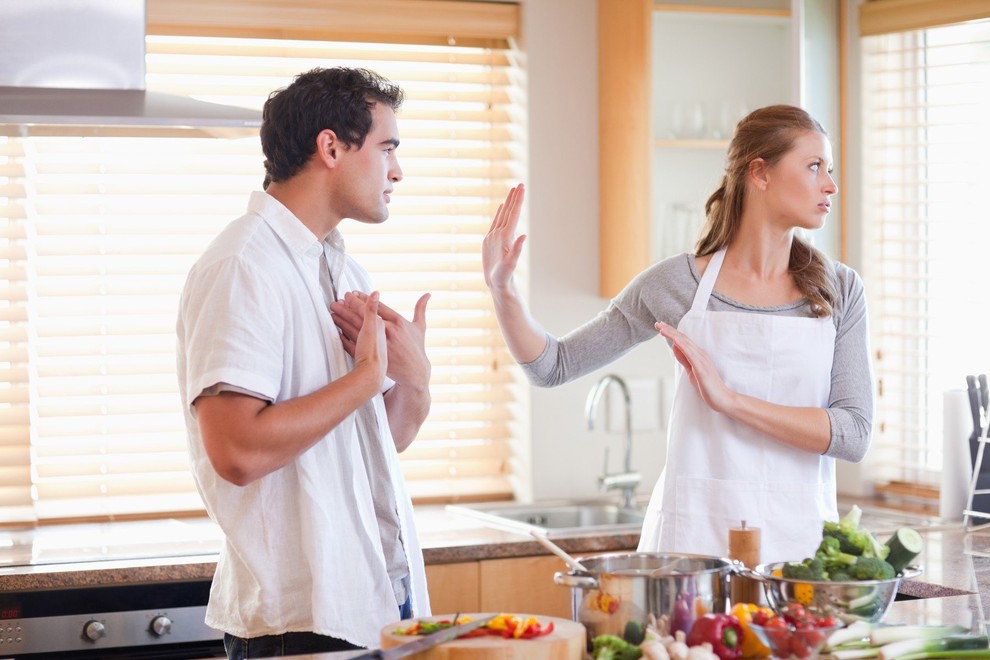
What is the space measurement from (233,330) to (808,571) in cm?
81

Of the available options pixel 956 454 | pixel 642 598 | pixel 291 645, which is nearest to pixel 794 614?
pixel 642 598

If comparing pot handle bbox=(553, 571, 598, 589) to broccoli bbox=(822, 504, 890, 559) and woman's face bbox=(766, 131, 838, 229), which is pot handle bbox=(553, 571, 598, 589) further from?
woman's face bbox=(766, 131, 838, 229)

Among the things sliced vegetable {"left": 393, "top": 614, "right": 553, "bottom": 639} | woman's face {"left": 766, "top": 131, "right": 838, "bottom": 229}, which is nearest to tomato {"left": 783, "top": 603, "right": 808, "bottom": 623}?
sliced vegetable {"left": 393, "top": 614, "right": 553, "bottom": 639}

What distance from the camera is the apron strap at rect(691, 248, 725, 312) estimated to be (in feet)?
7.45

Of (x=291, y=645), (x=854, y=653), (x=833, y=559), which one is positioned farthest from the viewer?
(x=291, y=645)

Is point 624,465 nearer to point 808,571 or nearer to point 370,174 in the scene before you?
point 370,174

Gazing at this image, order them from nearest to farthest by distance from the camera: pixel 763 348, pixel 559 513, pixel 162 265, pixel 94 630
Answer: pixel 763 348 < pixel 94 630 < pixel 162 265 < pixel 559 513

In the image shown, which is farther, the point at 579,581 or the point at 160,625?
the point at 160,625

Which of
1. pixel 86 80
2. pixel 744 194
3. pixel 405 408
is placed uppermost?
pixel 86 80

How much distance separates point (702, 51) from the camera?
377cm

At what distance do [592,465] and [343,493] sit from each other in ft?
6.54

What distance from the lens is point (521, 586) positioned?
290 cm

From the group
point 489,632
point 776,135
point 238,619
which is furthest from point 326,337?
point 776,135

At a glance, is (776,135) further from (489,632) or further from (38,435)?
(38,435)
